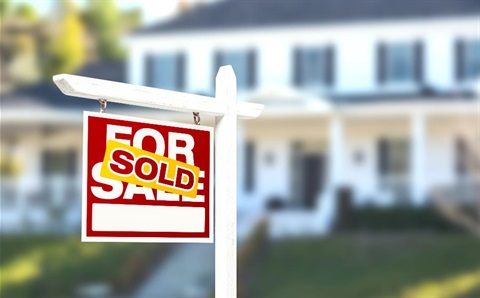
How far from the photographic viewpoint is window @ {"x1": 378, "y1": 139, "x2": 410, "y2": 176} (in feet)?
85.1

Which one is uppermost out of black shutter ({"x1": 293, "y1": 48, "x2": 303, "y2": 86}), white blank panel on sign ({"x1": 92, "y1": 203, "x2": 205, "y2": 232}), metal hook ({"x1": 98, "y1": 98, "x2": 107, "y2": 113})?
black shutter ({"x1": 293, "y1": 48, "x2": 303, "y2": 86})

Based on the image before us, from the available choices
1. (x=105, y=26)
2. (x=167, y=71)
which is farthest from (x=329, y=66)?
(x=105, y=26)

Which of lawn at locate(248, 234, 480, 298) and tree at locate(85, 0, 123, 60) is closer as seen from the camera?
lawn at locate(248, 234, 480, 298)

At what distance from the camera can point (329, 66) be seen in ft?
88.8

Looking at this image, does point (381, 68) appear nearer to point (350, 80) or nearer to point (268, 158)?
point (350, 80)

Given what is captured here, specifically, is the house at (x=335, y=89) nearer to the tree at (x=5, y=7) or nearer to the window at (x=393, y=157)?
the window at (x=393, y=157)

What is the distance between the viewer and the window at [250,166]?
26.6m

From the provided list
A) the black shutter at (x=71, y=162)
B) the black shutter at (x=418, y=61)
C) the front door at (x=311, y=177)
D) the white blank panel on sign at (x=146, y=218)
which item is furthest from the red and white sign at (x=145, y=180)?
the black shutter at (x=71, y=162)

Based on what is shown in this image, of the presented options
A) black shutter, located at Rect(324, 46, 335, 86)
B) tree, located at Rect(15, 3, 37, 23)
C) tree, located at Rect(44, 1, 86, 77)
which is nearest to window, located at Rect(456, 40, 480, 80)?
black shutter, located at Rect(324, 46, 335, 86)

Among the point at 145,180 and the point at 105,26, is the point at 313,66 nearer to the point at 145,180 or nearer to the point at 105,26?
the point at 105,26

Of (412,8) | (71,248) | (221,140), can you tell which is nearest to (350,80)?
(412,8)

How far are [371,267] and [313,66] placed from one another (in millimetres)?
6812

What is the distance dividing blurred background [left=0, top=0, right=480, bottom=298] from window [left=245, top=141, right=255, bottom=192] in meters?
0.04

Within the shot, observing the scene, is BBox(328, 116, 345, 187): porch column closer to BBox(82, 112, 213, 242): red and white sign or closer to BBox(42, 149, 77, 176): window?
BBox(42, 149, 77, 176): window
